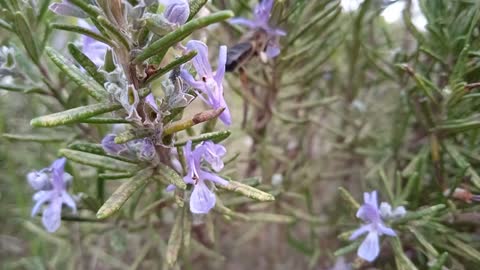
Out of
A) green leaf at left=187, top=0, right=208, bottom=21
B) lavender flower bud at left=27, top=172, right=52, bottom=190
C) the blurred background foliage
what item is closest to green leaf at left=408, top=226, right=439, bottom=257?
the blurred background foliage

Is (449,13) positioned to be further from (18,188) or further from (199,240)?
(18,188)

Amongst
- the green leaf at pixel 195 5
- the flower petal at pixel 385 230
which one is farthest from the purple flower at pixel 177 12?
the flower petal at pixel 385 230

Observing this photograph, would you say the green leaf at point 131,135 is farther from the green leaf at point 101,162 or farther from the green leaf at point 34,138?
the green leaf at point 34,138

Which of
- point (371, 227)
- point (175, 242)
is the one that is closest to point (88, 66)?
point (175, 242)

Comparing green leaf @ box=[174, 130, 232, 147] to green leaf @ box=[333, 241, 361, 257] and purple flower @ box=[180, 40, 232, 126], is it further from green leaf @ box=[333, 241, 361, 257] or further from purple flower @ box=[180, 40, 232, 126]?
green leaf @ box=[333, 241, 361, 257]

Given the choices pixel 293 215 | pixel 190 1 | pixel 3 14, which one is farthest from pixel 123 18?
pixel 293 215

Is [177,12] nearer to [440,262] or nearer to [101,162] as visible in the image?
[101,162]
